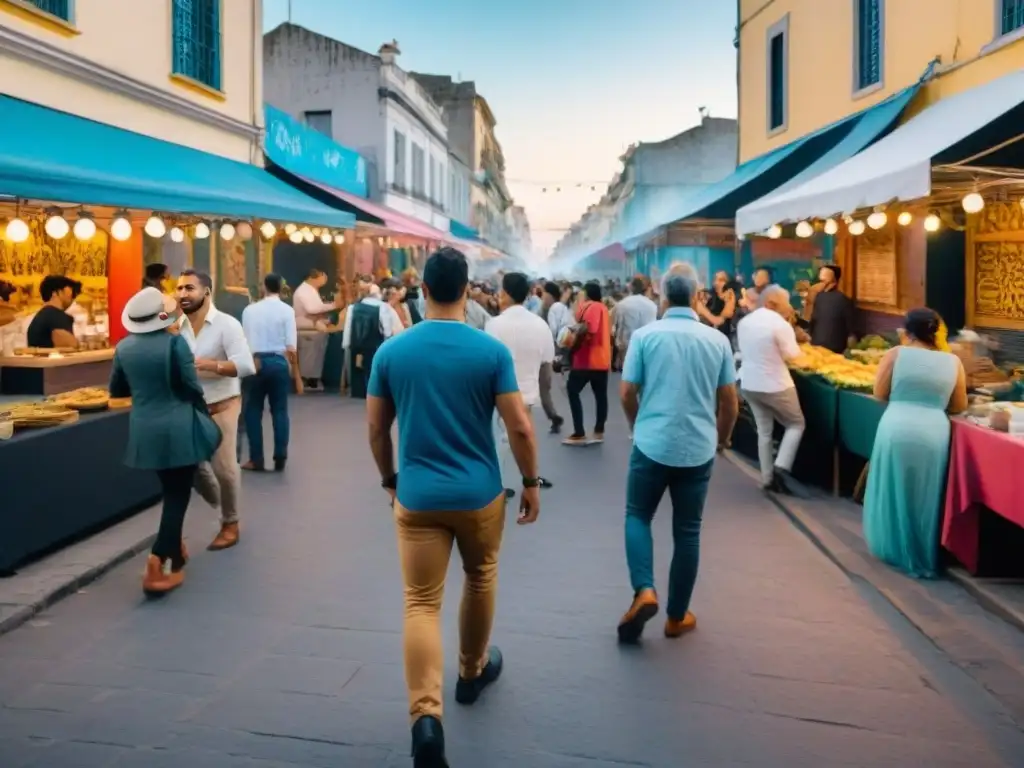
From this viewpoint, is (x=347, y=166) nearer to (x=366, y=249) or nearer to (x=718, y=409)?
(x=366, y=249)

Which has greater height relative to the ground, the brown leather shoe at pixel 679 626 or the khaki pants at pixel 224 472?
the khaki pants at pixel 224 472

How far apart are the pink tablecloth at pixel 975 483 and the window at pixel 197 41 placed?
36.5ft

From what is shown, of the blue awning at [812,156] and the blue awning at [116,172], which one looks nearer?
the blue awning at [116,172]

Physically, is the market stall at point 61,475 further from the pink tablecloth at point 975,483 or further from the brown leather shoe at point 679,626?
the pink tablecloth at point 975,483

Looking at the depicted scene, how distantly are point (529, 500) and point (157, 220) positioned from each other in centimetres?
823

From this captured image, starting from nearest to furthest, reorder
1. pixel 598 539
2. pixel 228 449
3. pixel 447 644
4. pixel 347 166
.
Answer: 1. pixel 447 644
2. pixel 228 449
3. pixel 598 539
4. pixel 347 166

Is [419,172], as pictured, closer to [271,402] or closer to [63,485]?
[271,402]

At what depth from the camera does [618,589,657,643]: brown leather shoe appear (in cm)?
509

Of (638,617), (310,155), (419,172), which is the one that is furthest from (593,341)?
(419,172)

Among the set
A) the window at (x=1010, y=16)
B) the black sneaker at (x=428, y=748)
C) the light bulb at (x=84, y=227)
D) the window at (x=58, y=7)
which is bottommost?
the black sneaker at (x=428, y=748)

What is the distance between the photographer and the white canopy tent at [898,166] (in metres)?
7.46

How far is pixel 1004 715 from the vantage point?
4.35 m

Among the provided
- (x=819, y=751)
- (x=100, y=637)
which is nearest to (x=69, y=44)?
(x=100, y=637)

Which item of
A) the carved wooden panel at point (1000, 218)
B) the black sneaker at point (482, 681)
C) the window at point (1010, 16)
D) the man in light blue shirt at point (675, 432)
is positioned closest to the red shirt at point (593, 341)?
the carved wooden panel at point (1000, 218)
